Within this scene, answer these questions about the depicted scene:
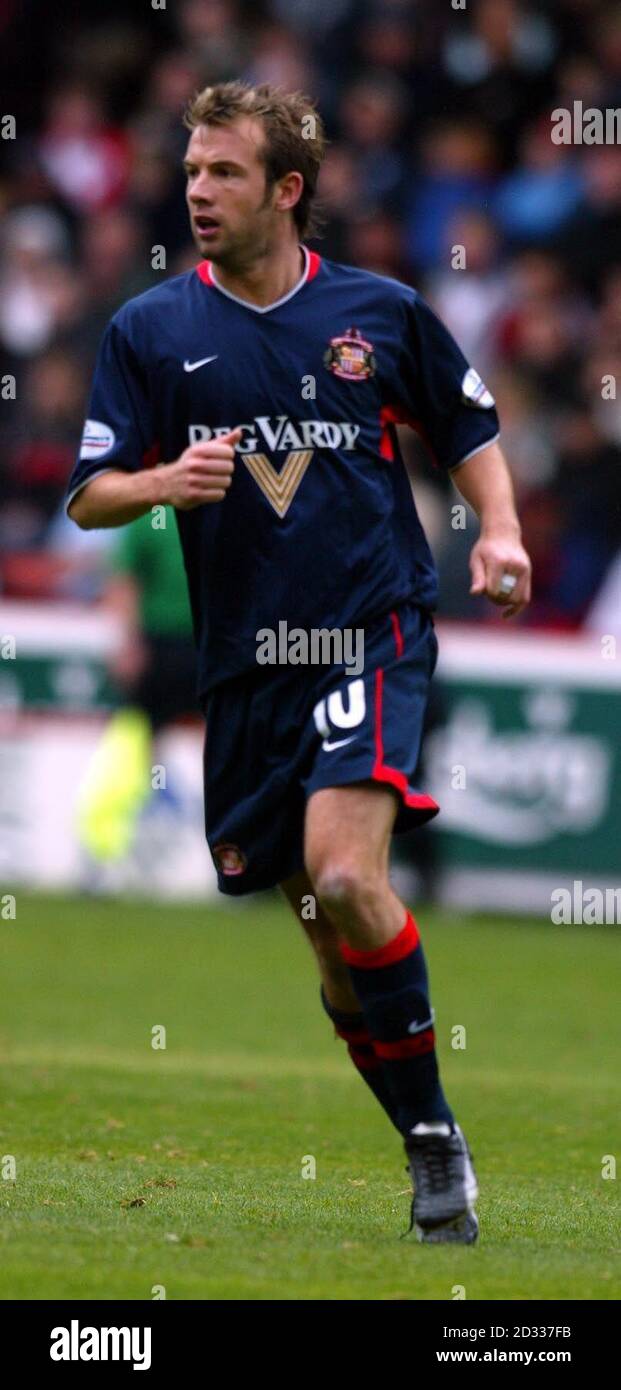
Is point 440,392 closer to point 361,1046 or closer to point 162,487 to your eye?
point 162,487

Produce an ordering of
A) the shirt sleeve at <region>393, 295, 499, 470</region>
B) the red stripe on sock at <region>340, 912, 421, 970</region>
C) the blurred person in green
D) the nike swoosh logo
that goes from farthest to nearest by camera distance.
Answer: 1. the blurred person in green
2. the shirt sleeve at <region>393, 295, 499, 470</region>
3. the nike swoosh logo
4. the red stripe on sock at <region>340, 912, 421, 970</region>

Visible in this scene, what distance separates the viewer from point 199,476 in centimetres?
505

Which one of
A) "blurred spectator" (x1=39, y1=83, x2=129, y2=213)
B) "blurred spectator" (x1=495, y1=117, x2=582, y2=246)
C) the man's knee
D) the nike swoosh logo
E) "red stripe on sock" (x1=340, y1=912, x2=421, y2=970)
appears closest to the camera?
the man's knee

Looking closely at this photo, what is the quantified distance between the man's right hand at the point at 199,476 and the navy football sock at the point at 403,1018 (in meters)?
1.01

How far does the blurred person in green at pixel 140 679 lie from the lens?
1399 centimetres

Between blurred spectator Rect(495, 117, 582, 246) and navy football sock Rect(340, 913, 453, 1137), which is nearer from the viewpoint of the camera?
navy football sock Rect(340, 913, 453, 1137)

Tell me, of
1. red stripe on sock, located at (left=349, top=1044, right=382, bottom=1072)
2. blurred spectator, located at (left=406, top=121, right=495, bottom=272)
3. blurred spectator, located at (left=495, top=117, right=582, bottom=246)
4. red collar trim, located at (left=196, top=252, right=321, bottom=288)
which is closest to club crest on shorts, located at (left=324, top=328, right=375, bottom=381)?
red collar trim, located at (left=196, top=252, right=321, bottom=288)

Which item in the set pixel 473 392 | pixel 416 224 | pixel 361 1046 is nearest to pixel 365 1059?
pixel 361 1046

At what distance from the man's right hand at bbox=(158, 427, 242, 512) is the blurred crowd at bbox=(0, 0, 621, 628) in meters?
8.90

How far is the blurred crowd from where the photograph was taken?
1470 cm

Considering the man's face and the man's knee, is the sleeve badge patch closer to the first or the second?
the man's face

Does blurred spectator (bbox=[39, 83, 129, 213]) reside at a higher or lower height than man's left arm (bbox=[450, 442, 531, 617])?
higher

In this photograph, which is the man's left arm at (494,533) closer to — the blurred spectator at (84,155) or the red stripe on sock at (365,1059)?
the red stripe on sock at (365,1059)

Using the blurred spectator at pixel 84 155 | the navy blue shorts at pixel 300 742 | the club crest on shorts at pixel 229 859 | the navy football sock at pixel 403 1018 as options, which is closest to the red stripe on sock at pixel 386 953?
→ the navy football sock at pixel 403 1018
